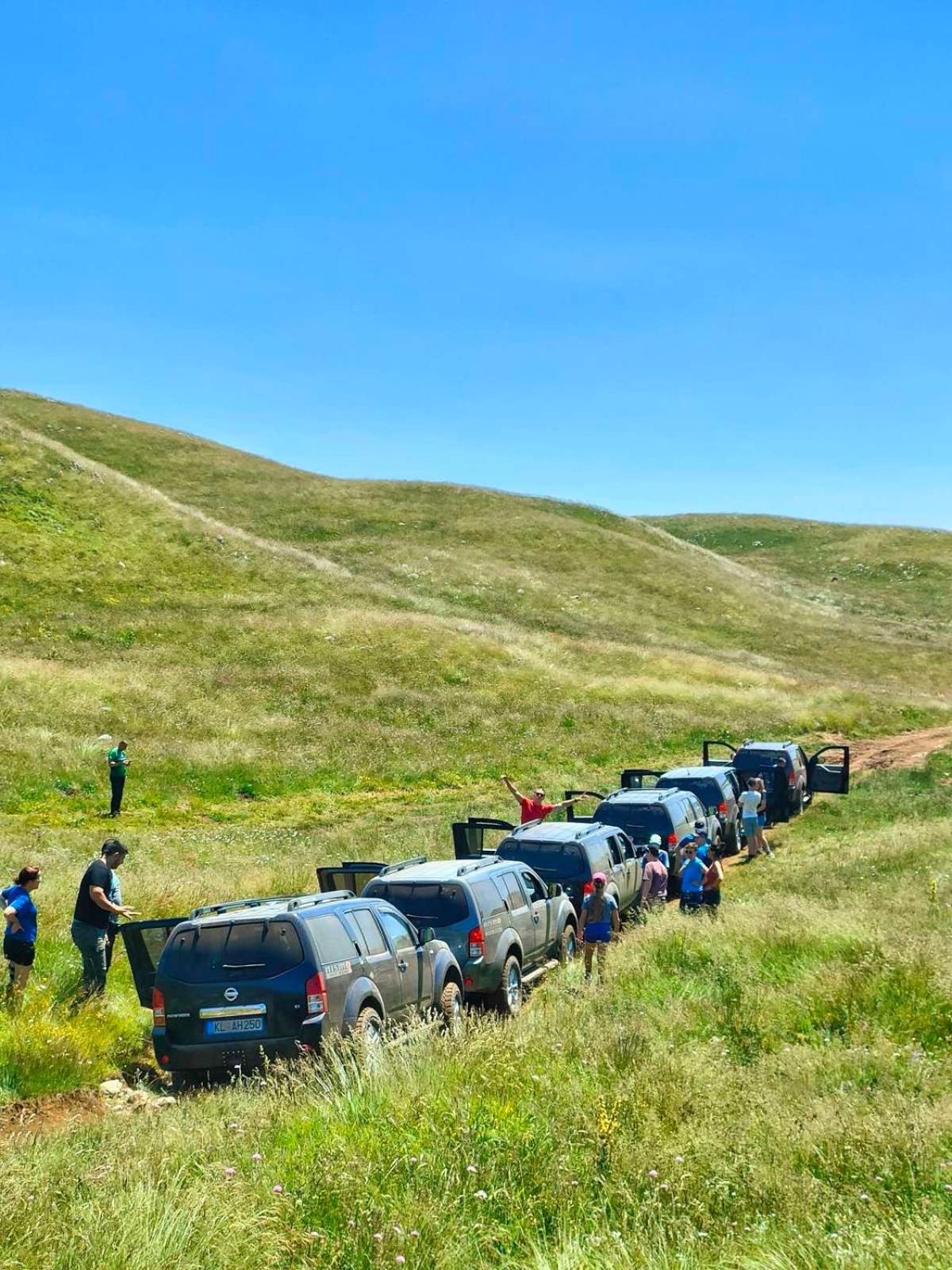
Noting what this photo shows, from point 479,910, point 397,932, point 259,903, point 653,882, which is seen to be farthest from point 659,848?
point 259,903

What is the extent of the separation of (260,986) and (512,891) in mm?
4673

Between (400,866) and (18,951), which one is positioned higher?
(400,866)

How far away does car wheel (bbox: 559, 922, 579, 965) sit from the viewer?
48.8 ft

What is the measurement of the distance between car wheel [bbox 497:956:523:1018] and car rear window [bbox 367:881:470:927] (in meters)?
0.83

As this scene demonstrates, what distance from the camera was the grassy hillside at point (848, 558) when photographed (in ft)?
284

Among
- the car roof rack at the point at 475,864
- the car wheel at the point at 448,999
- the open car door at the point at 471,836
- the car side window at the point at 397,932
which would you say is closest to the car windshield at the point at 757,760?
the open car door at the point at 471,836

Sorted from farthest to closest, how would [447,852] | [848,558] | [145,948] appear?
[848,558] < [447,852] < [145,948]

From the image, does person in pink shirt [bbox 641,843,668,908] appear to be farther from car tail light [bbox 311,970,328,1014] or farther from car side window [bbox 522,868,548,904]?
car tail light [bbox 311,970,328,1014]

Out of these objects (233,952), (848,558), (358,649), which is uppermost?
(848,558)

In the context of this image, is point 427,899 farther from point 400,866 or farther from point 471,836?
point 471,836

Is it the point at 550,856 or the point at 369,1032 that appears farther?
the point at 550,856

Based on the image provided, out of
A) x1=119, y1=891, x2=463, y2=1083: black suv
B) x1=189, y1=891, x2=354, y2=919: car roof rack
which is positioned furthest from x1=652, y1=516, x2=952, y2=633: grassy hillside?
x1=119, y1=891, x2=463, y2=1083: black suv

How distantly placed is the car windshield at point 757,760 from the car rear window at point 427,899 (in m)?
17.3

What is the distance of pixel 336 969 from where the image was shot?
9.98 meters
